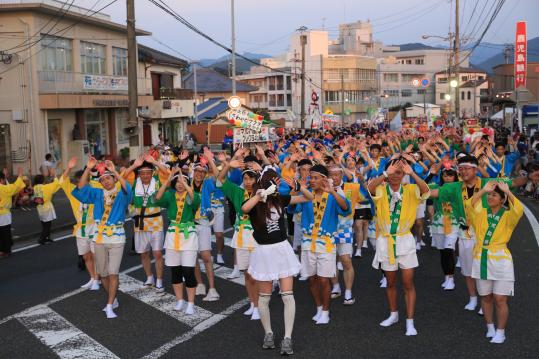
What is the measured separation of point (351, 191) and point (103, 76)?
79.2ft

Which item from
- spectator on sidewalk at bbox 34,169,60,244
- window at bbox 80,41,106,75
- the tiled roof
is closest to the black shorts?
spectator on sidewalk at bbox 34,169,60,244

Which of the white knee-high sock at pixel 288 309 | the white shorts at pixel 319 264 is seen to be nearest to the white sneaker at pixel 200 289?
the white shorts at pixel 319 264

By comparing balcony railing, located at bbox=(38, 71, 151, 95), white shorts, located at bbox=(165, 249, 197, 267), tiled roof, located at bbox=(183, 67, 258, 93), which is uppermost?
tiled roof, located at bbox=(183, 67, 258, 93)

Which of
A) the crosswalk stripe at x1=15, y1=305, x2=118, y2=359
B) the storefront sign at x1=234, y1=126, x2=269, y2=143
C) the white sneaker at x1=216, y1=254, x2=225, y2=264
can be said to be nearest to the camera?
the crosswalk stripe at x1=15, y1=305, x2=118, y2=359

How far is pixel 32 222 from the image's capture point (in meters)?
15.7

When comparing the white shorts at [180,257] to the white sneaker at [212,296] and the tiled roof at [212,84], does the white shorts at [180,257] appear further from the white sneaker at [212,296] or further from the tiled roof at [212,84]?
the tiled roof at [212,84]

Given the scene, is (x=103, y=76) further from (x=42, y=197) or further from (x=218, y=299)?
(x=218, y=299)

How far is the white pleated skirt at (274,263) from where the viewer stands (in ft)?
19.8

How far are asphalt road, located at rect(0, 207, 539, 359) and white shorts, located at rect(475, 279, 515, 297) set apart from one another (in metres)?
0.54

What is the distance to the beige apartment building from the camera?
24547 mm

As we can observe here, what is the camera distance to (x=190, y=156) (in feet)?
36.3

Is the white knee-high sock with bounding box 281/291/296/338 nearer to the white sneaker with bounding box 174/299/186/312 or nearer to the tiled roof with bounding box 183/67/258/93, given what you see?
the white sneaker with bounding box 174/299/186/312

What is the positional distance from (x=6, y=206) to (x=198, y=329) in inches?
234

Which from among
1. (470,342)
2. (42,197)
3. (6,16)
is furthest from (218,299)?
(6,16)
